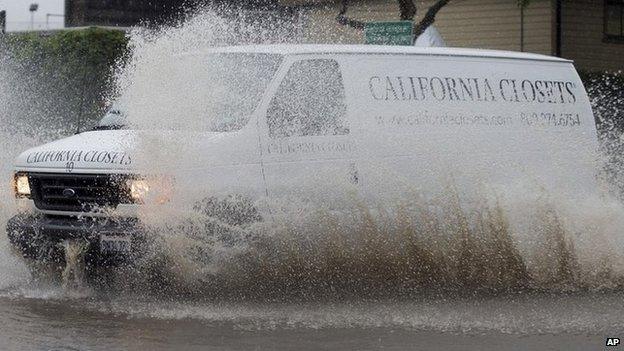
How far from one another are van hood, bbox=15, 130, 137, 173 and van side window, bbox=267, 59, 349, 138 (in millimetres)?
1119

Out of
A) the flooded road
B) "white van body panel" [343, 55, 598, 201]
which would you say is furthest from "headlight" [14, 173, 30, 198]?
"white van body panel" [343, 55, 598, 201]

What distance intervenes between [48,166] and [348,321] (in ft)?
8.74

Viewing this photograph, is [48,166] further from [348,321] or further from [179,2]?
[179,2]

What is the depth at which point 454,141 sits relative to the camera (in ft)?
34.9

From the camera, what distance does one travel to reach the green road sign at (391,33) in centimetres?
2095

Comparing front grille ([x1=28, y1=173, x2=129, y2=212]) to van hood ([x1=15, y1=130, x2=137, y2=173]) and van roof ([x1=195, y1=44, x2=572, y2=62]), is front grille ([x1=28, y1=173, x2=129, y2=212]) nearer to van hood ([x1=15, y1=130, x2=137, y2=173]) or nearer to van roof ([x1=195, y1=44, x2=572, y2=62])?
van hood ([x1=15, y1=130, x2=137, y2=173])

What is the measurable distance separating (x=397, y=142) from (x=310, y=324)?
86.9 inches

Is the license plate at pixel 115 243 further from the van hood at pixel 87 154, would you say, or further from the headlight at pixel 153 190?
the van hood at pixel 87 154

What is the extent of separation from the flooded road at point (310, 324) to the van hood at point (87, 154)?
1.01m

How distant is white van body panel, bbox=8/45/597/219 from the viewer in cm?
942

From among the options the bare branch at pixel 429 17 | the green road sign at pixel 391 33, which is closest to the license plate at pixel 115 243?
the green road sign at pixel 391 33

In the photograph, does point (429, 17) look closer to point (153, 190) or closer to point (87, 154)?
point (87, 154)

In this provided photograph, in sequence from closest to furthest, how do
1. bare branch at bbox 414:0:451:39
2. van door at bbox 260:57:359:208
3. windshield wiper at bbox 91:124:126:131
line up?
van door at bbox 260:57:359:208 → windshield wiper at bbox 91:124:126:131 → bare branch at bbox 414:0:451:39

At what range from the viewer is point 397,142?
406 inches
